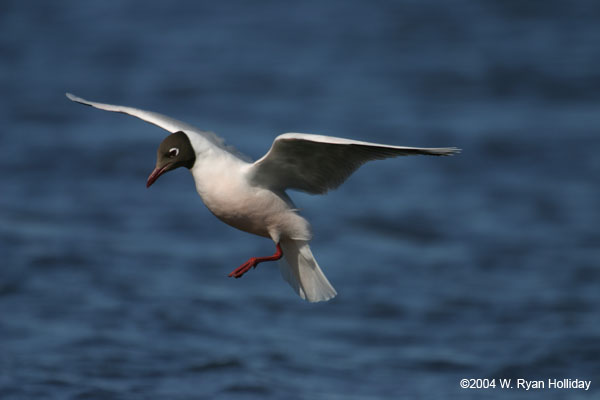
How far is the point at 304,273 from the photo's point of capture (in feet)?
22.7

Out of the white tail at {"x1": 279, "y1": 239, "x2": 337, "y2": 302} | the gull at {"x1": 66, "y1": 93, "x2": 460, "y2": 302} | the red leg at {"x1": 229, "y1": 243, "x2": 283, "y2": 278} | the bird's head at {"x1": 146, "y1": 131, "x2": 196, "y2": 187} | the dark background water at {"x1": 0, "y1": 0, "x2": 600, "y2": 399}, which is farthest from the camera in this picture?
the dark background water at {"x1": 0, "y1": 0, "x2": 600, "y2": 399}

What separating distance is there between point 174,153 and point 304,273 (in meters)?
1.46

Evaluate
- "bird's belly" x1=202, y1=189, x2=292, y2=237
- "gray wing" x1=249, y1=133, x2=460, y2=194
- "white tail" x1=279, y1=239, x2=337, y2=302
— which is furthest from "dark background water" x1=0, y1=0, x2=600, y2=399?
"gray wing" x1=249, y1=133, x2=460, y2=194

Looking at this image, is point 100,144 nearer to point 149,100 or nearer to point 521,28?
point 149,100

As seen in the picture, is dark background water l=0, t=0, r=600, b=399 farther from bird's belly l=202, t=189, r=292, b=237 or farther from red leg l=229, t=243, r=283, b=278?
bird's belly l=202, t=189, r=292, b=237

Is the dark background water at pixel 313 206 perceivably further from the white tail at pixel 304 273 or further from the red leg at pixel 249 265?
the red leg at pixel 249 265

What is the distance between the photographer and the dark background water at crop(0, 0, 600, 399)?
9031mm

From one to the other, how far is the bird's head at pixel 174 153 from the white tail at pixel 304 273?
43.4 inches

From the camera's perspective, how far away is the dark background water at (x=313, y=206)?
903 centimetres

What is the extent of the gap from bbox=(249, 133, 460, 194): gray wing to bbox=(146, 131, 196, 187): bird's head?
41 cm

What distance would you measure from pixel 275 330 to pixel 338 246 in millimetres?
2453

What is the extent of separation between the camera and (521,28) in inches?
750

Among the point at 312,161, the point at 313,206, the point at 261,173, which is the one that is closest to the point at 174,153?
the point at 261,173

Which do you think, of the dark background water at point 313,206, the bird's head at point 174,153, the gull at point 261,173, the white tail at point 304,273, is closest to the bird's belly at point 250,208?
the gull at point 261,173
